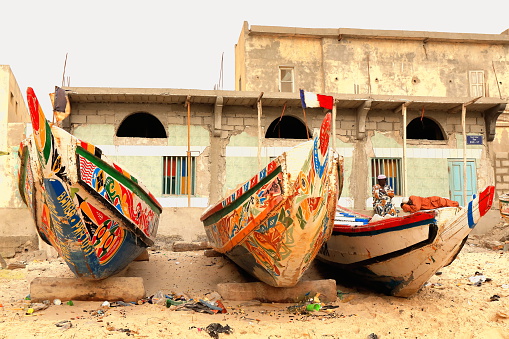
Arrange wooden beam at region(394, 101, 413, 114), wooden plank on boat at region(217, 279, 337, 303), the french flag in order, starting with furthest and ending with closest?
wooden beam at region(394, 101, 413, 114) < the french flag < wooden plank on boat at region(217, 279, 337, 303)

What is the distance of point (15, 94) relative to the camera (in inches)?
602

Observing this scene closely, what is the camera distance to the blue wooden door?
12578 millimetres

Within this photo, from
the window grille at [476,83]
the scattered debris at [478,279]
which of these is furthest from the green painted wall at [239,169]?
the window grille at [476,83]

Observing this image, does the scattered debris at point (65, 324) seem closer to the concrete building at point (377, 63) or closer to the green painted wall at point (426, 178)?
the green painted wall at point (426, 178)

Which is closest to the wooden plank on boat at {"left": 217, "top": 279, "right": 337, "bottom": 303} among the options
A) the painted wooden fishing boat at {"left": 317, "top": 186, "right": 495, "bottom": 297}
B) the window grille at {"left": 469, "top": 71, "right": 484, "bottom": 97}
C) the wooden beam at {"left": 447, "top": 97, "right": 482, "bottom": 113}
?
the painted wooden fishing boat at {"left": 317, "top": 186, "right": 495, "bottom": 297}

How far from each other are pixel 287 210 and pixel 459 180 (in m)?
9.99

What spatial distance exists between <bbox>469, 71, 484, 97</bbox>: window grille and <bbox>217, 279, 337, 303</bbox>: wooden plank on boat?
1530 centimetres

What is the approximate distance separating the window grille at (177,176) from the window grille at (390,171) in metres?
5.17

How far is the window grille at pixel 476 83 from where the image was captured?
57.6 ft

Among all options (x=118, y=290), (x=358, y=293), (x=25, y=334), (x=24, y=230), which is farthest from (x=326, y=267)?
(x=24, y=230)

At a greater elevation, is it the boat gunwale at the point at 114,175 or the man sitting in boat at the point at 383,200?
the boat gunwale at the point at 114,175

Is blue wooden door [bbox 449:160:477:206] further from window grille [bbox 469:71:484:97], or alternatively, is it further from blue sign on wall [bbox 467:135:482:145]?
window grille [bbox 469:71:484:97]

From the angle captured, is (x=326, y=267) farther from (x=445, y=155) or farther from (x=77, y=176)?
(x=445, y=155)

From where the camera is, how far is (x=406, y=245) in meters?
4.93
